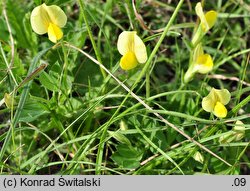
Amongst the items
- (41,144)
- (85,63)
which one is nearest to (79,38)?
(85,63)

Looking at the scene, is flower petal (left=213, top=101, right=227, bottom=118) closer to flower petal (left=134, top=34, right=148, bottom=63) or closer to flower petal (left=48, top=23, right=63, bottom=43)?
flower petal (left=134, top=34, right=148, bottom=63)

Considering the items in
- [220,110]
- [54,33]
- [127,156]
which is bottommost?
[127,156]

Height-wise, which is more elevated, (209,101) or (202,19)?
(202,19)

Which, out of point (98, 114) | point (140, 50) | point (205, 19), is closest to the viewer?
point (140, 50)

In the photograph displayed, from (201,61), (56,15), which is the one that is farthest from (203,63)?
(56,15)

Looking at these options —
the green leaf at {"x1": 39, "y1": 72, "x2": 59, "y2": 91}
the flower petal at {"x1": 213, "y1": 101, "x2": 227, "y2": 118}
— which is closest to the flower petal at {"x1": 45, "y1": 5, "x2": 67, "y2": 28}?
the green leaf at {"x1": 39, "y1": 72, "x2": 59, "y2": 91}

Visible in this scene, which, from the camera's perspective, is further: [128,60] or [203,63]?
[203,63]

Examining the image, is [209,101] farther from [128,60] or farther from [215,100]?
[128,60]
